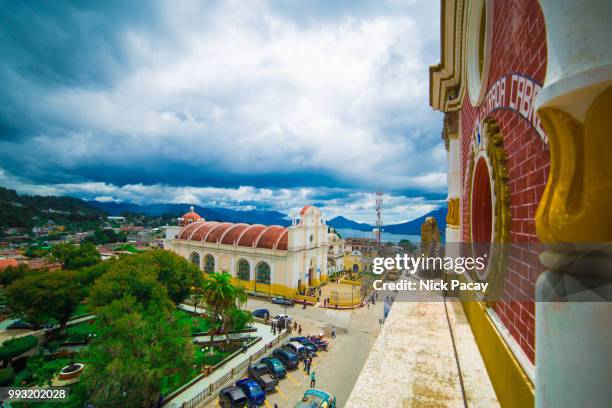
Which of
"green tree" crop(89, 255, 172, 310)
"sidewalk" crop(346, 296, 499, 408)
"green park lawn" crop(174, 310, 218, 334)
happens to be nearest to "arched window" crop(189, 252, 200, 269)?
"green park lawn" crop(174, 310, 218, 334)

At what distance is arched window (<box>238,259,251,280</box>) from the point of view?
2881cm

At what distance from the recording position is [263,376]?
13203mm

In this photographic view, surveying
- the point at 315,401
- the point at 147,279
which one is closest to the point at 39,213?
the point at 147,279

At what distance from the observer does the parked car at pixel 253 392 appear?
1141cm

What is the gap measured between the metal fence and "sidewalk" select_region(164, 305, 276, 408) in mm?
205

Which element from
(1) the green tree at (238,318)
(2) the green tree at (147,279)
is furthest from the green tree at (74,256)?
(1) the green tree at (238,318)

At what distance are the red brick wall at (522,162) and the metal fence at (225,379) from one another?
41.4ft

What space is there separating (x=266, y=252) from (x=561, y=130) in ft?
90.2

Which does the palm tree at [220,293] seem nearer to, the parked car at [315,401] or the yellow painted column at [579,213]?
the parked car at [315,401]

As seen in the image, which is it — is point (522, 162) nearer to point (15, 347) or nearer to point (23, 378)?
point (23, 378)

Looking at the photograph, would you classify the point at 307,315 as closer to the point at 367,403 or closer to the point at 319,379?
the point at 319,379

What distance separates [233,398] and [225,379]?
7.49 ft

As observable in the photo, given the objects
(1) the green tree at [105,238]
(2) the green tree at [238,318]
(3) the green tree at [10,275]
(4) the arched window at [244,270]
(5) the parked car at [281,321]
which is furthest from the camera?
(1) the green tree at [105,238]

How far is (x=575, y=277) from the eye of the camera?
0.93 meters
